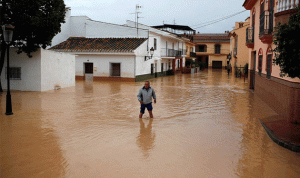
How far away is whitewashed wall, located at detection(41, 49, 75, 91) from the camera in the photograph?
17.7 metres

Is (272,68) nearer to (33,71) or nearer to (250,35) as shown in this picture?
(250,35)

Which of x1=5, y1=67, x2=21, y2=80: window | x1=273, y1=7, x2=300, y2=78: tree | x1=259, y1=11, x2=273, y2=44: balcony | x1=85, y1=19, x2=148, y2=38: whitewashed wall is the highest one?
x1=85, y1=19, x2=148, y2=38: whitewashed wall

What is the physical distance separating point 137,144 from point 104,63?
2135 cm

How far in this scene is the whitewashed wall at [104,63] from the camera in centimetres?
2712

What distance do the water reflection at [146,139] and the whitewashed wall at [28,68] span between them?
10353 mm

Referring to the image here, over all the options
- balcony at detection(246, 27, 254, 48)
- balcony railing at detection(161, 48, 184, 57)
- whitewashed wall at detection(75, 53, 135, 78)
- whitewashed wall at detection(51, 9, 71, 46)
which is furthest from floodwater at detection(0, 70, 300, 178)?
balcony railing at detection(161, 48, 184, 57)

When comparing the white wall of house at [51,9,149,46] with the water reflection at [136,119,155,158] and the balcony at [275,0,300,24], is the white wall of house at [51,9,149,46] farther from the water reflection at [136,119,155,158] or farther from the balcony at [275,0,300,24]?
the water reflection at [136,119,155,158]

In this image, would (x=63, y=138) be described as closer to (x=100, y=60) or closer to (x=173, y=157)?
(x=173, y=157)

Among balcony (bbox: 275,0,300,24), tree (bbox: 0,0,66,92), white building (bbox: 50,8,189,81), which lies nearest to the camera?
balcony (bbox: 275,0,300,24)

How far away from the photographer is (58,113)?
11.0 m

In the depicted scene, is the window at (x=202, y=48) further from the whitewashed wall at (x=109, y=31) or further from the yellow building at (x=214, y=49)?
the whitewashed wall at (x=109, y=31)

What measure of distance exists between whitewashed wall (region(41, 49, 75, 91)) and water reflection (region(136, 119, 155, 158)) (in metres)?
10.6

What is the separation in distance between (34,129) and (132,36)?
73.1 feet

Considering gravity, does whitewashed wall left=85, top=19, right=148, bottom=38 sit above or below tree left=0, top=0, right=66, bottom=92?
above
